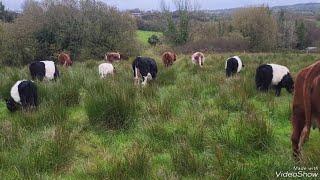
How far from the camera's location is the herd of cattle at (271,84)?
13.2ft

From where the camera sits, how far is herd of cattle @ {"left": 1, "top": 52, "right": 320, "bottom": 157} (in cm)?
401

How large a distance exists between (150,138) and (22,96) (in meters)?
3.51

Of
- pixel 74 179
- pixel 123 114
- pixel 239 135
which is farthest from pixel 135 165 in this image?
pixel 123 114

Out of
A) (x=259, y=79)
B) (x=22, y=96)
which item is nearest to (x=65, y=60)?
(x=22, y=96)

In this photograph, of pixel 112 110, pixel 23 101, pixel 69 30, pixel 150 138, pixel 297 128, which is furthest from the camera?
pixel 69 30

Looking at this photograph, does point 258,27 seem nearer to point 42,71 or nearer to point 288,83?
point 42,71

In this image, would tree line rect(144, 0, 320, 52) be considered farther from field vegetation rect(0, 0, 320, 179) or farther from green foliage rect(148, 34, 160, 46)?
field vegetation rect(0, 0, 320, 179)

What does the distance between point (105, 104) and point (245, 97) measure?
2848 mm

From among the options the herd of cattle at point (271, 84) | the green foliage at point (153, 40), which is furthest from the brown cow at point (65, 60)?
the green foliage at point (153, 40)

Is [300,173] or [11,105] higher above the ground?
[300,173]

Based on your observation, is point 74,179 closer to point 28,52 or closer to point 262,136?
point 262,136

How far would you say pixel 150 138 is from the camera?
590 centimetres

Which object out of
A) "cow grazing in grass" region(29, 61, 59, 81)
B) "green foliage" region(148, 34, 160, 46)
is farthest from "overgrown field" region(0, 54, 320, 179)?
"green foliage" region(148, 34, 160, 46)

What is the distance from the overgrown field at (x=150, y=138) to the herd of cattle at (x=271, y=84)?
0.26m
